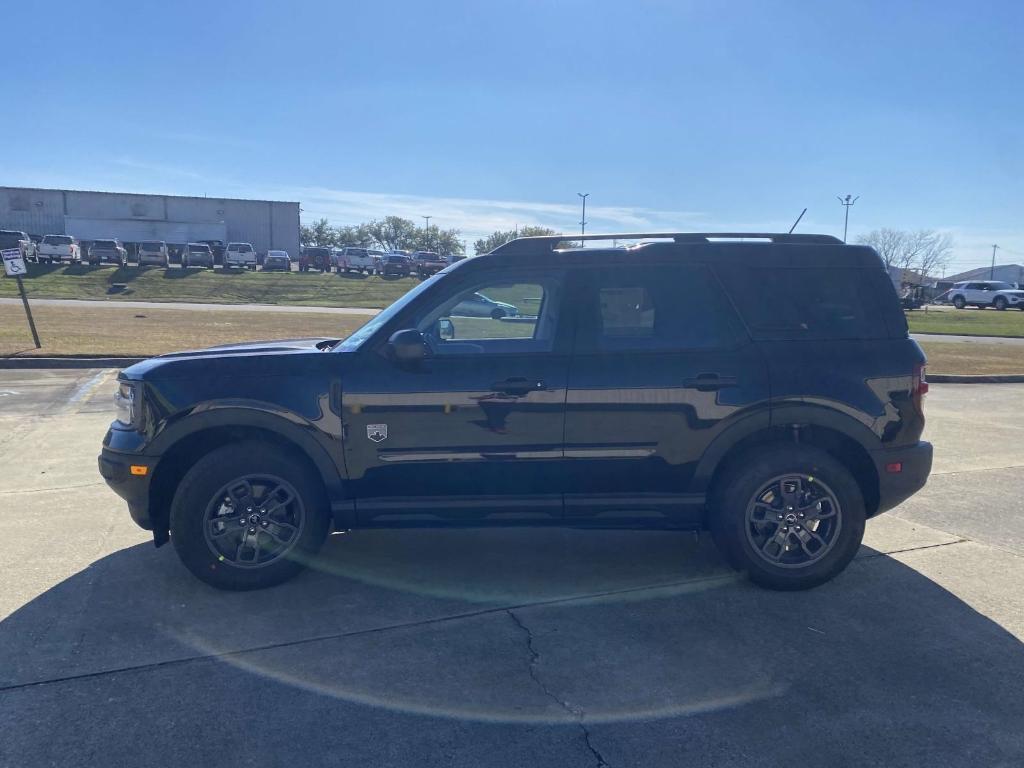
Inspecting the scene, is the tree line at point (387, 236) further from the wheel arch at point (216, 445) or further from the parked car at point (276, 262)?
the wheel arch at point (216, 445)

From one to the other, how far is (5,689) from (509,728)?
2174 millimetres

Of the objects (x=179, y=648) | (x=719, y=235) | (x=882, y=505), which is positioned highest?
(x=719, y=235)

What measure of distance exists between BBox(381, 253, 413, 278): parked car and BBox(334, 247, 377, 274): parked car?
96 centimetres

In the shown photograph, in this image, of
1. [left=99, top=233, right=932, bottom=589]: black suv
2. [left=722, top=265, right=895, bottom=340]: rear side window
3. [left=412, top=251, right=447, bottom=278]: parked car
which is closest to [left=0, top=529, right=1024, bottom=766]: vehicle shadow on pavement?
[left=99, top=233, right=932, bottom=589]: black suv

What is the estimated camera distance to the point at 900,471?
4.59 metres

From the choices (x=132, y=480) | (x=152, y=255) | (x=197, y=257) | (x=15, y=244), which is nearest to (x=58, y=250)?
(x=152, y=255)

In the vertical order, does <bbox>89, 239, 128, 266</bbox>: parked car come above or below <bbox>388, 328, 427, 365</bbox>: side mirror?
above

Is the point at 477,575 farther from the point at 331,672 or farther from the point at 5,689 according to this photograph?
the point at 5,689

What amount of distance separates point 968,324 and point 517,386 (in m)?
35.6

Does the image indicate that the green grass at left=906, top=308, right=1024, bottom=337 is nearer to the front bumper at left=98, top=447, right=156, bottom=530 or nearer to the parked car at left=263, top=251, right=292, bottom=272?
the front bumper at left=98, top=447, right=156, bottom=530

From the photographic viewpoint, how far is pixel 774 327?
4.59m

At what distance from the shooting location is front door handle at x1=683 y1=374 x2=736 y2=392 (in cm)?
443

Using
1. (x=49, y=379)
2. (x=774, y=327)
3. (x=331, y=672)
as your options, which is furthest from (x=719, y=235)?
(x=49, y=379)

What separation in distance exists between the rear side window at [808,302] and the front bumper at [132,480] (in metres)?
3.47
